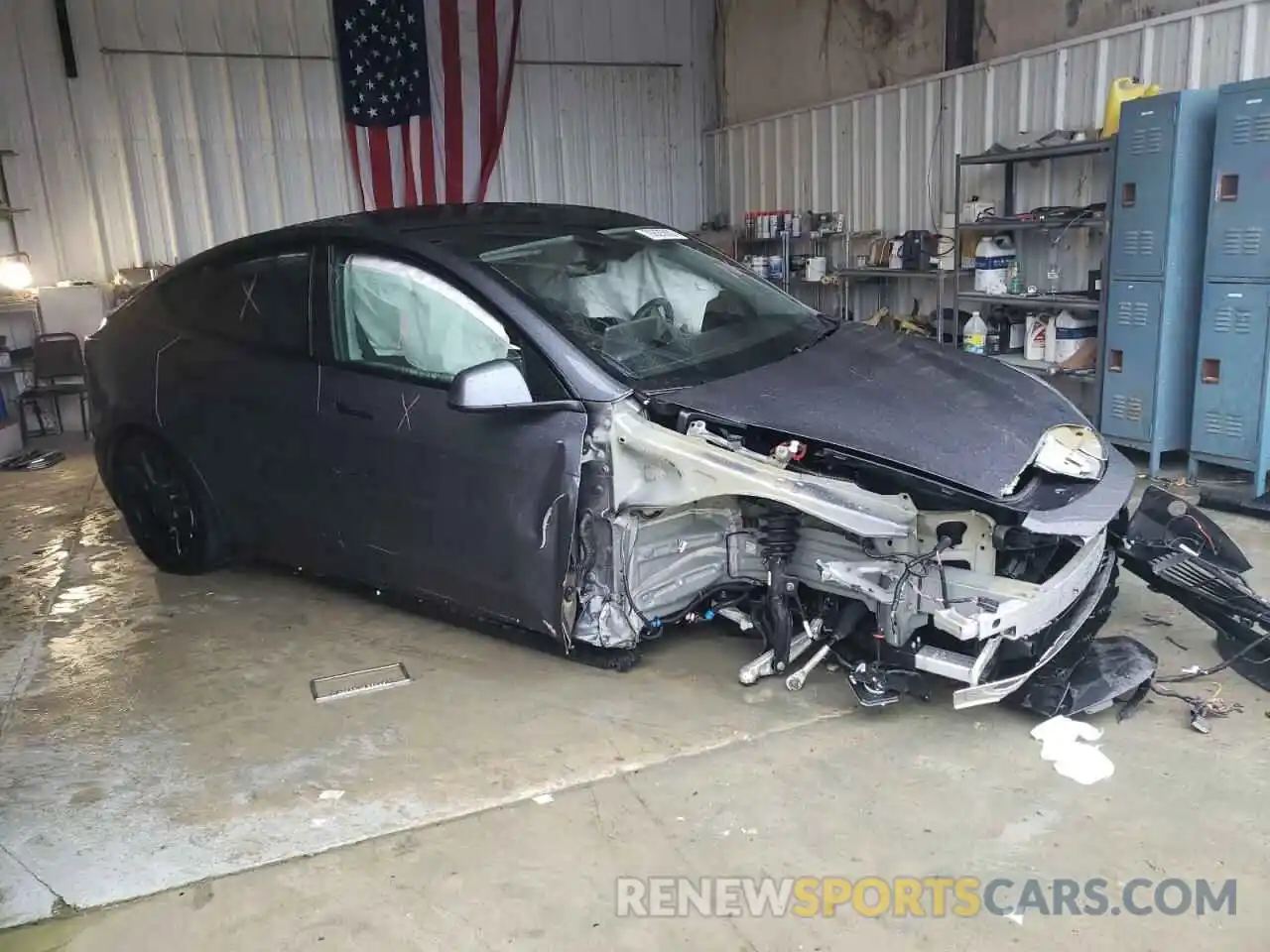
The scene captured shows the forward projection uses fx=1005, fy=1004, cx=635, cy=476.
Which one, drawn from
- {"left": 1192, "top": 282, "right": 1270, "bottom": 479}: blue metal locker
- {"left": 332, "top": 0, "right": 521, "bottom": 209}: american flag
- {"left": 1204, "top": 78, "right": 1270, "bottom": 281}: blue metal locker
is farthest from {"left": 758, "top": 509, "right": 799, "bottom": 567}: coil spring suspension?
{"left": 332, "top": 0, "right": 521, "bottom": 209}: american flag

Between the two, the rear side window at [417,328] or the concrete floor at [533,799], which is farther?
the rear side window at [417,328]

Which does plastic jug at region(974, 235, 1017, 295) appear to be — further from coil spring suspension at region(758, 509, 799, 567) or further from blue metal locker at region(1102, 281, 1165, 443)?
coil spring suspension at region(758, 509, 799, 567)

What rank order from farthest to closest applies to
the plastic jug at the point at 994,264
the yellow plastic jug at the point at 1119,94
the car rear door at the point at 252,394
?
1. the plastic jug at the point at 994,264
2. the yellow plastic jug at the point at 1119,94
3. the car rear door at the point at 252,394

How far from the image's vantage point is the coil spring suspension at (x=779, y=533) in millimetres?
2934

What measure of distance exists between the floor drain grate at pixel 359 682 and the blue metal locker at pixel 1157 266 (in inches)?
168

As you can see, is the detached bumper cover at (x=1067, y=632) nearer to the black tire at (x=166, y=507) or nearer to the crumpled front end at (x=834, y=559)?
the crumpled front end at (x=834, y=559)

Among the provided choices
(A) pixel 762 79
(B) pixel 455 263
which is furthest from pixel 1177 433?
(A) pixel 762 79

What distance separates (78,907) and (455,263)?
2051mm

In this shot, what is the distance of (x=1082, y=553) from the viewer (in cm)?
283

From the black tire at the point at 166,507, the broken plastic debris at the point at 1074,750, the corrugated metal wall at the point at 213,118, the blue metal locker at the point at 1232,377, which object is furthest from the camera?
the corrugated metal wall at the point at 213,118

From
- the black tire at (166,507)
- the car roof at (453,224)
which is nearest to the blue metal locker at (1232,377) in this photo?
the car roof at (453,224)

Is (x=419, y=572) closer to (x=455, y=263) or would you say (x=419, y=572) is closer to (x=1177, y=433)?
(x=455, y=263)

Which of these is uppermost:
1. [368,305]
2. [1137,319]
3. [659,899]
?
[368,305]

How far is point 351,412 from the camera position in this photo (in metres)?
3.44
